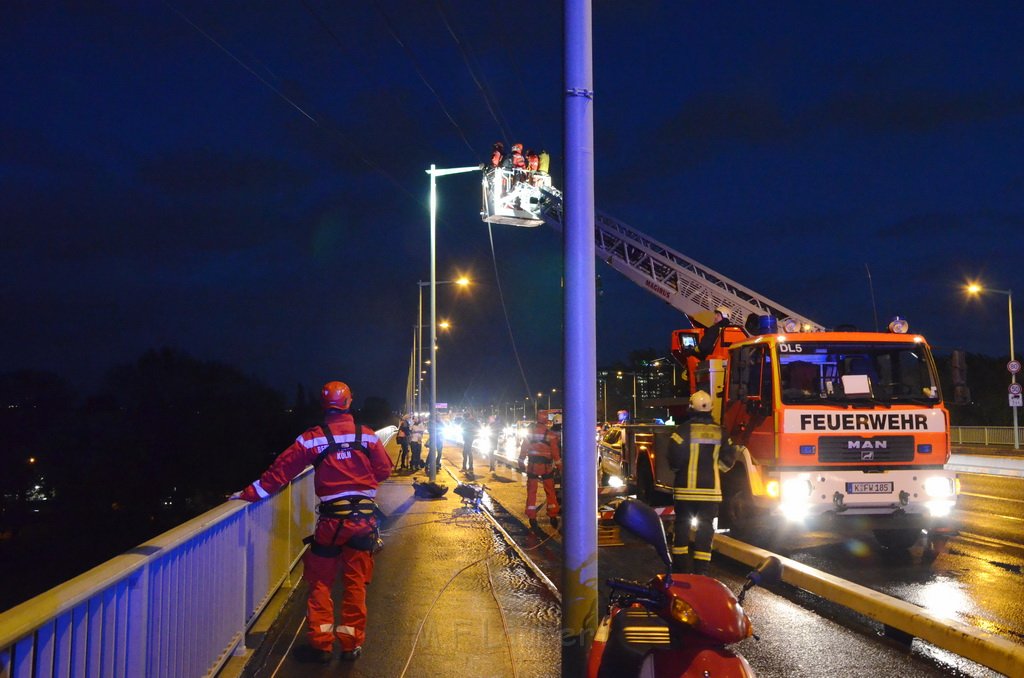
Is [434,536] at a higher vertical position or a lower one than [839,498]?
lower

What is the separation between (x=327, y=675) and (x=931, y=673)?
3940 millimetres

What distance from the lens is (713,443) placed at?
311 inches

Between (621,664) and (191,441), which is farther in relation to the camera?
(191,441)

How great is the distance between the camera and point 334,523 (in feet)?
19.6

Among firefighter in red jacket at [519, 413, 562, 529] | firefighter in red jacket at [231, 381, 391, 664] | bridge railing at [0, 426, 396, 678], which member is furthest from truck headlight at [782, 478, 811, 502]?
bridge railing at [0, 426, 396, 678]

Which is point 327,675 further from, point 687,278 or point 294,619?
point 687,278

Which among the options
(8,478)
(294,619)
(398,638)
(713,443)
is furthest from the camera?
(8,478)

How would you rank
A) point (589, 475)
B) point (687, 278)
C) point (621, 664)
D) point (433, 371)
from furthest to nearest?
1. point (433, 371)
2. point (687, 278)
3. point (589, 475)
4. point (621, 664)

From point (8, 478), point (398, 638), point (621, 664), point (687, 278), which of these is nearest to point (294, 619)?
point (398, 638)

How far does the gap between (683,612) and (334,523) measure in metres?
3.43

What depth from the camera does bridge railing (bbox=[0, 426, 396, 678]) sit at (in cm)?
303

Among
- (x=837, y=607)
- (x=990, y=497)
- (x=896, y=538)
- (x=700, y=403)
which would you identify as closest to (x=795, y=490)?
(x=896, y=538)

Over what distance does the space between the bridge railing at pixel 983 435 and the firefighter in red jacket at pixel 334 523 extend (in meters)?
41.0

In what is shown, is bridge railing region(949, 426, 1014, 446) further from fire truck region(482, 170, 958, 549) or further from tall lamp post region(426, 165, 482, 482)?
fire truck region(482, 170, 958, 549)
